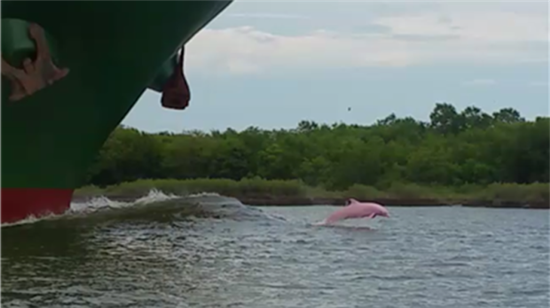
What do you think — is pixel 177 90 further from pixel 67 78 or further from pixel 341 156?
pixel 341 156

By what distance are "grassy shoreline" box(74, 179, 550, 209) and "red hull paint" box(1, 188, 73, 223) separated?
44.4 ft

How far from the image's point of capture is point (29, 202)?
9688mm

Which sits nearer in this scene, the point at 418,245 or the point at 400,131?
the point at 418,245

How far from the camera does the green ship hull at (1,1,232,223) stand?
28.7 ft

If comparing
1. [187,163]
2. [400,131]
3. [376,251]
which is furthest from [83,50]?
[400,131]

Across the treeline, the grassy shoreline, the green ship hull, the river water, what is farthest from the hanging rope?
the treeline

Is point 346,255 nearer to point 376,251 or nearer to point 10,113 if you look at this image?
point 376,251

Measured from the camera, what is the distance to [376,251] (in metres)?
9.64

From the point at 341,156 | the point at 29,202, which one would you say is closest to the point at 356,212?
the point at 29,202

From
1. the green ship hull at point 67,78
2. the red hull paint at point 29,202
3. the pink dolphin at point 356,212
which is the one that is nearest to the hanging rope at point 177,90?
the green ship hull at point 67,78

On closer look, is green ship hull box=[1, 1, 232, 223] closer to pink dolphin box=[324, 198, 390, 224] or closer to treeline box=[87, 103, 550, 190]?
pink dolphin box=[324, 198, 390, 224]

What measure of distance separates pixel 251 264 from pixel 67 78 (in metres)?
2.81

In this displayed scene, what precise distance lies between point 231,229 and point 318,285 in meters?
4.14

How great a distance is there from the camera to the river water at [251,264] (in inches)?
253
